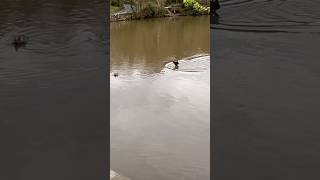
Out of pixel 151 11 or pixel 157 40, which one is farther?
pixel 151 11

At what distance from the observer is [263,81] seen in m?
0.33

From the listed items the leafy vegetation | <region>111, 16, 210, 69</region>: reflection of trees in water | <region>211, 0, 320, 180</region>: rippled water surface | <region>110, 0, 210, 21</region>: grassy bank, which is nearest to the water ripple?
<region>211, 0, 320, 180</region>: rippled water surface

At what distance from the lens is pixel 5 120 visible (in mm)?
600

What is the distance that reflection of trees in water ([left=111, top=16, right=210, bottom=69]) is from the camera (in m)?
6.18

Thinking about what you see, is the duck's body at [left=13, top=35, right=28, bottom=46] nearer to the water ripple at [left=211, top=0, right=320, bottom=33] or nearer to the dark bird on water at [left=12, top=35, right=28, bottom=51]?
the dark bird on water at [left=12, top=35, right=28, bottom=51]

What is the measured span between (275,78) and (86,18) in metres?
0.30

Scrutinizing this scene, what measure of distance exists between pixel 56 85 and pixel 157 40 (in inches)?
284

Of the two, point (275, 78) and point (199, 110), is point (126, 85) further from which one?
point (275, 78)

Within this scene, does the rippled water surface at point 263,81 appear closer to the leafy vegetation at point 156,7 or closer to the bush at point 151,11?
the leafy vegetation at point 156,7

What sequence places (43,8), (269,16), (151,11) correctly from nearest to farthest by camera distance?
(269,16) → (43,8) → (151,11)

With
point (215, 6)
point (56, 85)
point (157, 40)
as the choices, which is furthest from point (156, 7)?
point (215, 6)

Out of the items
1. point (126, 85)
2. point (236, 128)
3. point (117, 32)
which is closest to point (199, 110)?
point (126, 85)

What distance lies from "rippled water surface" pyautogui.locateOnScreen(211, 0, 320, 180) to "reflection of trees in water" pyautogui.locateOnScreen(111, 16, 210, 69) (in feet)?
16.6

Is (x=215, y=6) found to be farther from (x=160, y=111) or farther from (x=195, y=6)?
(x=195, y=6)
